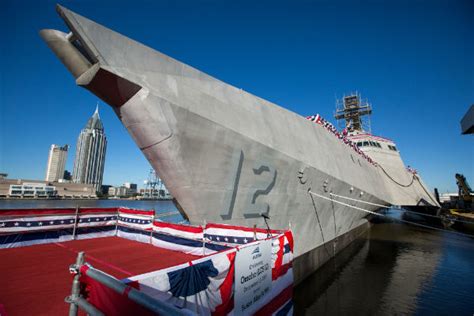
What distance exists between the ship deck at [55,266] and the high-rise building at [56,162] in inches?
6870

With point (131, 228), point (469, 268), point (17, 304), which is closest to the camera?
point (17, 304)

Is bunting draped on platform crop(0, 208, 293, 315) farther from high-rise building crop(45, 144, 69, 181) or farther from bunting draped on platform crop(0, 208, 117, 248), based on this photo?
high-rise building crop(45, 144, 69, 181)

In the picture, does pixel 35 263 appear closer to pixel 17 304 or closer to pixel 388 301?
pixel 17 304

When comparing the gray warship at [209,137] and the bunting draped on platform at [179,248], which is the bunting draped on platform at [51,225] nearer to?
the bunting draped on platform at [179,248]

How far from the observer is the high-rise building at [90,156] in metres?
141

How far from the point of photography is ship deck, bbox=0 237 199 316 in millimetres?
3605

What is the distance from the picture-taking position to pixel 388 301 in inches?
322

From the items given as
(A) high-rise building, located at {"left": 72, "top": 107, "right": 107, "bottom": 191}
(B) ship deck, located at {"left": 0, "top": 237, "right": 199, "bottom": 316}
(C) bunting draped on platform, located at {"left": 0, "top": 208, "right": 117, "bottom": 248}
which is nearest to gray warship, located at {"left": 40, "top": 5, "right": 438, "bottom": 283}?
(B) ship deck, located at {"left": 0, "top": 237, "right": 199, "bottom": 316}

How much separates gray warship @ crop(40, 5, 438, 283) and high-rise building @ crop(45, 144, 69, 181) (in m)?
178

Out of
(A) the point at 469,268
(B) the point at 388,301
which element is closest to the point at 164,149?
(B) the point at 388,301

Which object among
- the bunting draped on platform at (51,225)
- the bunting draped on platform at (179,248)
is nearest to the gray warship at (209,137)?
the bunting draped on platform at (179,248)

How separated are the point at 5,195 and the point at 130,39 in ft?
345

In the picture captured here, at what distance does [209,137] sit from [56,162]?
18535 cm

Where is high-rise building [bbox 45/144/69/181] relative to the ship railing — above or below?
above
